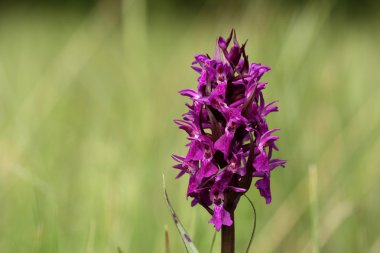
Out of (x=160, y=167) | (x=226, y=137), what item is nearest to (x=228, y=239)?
(x=226, y=137)

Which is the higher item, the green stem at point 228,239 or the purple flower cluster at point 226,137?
the purple flower cluster at point 226,137

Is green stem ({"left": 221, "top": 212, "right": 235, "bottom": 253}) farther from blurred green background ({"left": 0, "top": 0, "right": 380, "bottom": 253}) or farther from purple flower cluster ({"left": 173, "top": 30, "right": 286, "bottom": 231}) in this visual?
blurred green background ({"left": 0, "top": 0, "right": 380, "bottom": 253})

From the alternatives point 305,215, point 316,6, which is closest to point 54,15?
point 316,6

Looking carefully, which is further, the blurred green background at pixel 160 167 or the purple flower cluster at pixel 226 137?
the blurred green background at pixel 160 167

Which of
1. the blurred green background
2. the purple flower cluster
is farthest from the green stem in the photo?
the blurred green background

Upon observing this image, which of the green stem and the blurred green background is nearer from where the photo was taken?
the green stem

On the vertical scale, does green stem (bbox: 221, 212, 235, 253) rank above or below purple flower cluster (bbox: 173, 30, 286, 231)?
below

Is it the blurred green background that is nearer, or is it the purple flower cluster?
the purple flower cluster

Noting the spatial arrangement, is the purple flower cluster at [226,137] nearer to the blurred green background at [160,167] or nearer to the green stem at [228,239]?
the green stem at [228,239]

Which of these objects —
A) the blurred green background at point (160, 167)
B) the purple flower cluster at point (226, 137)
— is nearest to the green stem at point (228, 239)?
the purple flower cluster at point (226, 137)
